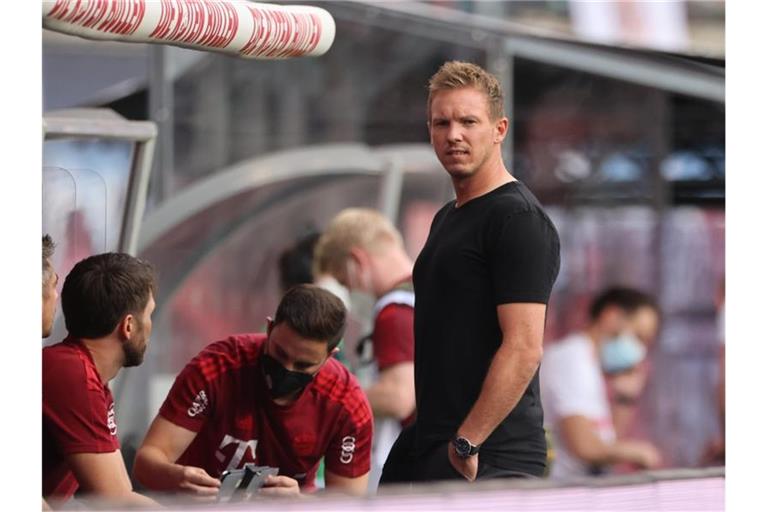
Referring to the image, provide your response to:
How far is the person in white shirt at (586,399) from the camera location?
23.1 feet

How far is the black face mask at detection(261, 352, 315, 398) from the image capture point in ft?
12.5

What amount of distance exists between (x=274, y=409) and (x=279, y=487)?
0.37m

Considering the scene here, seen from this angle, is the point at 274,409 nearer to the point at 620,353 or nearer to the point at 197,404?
the point at 197,404

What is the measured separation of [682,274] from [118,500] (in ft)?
27.1

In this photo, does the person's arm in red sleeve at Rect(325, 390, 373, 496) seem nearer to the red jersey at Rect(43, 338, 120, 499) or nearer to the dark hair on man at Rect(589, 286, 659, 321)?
the red jersey at Rect(43, 338, 120, 499)

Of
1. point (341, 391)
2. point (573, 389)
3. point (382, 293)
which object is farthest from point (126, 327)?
point (573, 389)

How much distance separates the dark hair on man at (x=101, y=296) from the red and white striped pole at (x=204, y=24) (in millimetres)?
532

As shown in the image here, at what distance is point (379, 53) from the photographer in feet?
49.2

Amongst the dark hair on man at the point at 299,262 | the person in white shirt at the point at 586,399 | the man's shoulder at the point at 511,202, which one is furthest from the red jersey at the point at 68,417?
the person in white shirt at the point at 586,399

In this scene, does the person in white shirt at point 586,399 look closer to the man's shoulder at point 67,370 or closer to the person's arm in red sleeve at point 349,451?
the person's arm in red sleeve at point 349,451

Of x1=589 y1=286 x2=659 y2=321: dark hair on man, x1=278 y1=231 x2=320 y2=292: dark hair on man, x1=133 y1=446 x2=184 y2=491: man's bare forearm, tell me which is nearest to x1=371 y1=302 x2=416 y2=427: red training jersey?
x1=278 y1=231 x2=320 y2=292: dark hair on man
